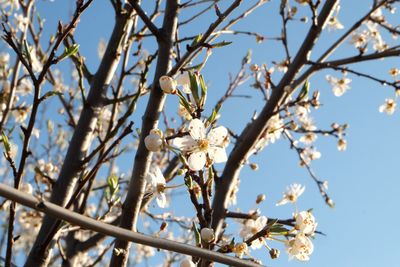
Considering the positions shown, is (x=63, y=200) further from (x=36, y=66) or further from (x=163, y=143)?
(x=36, y=66)

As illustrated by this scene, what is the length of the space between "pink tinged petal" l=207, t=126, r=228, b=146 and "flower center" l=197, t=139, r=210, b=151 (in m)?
0.02

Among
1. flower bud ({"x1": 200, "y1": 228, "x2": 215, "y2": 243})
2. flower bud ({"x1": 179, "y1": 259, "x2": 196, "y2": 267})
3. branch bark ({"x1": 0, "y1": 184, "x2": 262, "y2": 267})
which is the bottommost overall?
branch bark ({"x1": 0, "y1": 184, "x2": 262, "y2": 267})

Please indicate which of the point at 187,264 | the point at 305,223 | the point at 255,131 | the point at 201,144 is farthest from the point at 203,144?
the point at 255,131

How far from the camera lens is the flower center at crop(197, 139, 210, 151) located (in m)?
1.36

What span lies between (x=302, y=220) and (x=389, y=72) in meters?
2.87

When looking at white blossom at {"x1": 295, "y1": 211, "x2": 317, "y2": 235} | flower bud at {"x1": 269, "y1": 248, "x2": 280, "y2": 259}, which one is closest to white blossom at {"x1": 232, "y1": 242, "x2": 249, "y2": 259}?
flower bud at {"x1": 269, "y1": 248, "x2": 280, "y2": 259}

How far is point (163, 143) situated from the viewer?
1405 millimetres

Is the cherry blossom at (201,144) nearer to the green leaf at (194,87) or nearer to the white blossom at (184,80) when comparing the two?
the green leaf at (194,87)

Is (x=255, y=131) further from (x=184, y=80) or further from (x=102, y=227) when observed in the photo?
(x=102, y=227)

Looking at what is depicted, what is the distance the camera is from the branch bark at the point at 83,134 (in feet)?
6.07

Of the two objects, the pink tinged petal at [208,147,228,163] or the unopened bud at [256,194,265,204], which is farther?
the unopened bud at [256,194,265,204]

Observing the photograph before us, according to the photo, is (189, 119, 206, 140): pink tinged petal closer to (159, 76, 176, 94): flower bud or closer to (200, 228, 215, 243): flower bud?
(159, 76, 176, 94): flower bud

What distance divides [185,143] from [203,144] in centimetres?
6

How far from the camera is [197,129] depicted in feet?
4.37
